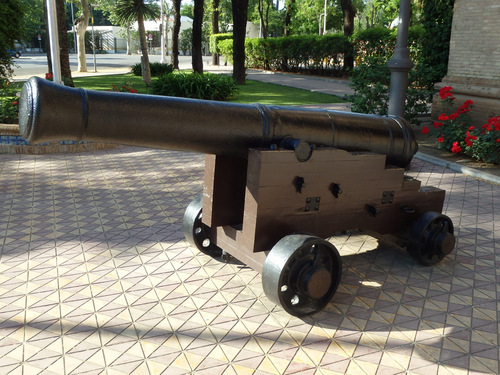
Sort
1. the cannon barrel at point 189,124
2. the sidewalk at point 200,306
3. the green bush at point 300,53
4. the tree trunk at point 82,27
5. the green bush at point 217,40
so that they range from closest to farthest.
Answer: the cannon barrel at point 189,124 < the sidewalk at point 200,306 < the green bush at point 300,53 < the tree trunk at point 82,27 < the green bush at point 217,40

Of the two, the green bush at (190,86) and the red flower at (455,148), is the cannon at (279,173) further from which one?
the green bush at (190,86)

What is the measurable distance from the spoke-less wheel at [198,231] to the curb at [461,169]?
4.54m

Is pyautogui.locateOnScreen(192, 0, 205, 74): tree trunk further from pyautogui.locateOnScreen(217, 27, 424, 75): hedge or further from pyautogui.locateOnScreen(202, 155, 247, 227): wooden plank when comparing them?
pyautogui.locateOnScreen(202, 155, 247, 227): wooden plank

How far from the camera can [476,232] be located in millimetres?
5223

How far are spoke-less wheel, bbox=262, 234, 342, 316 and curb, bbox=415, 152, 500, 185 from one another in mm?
4579

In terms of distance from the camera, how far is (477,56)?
936 centimetres

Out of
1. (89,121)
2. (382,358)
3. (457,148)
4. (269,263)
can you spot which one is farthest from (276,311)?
(457,148)

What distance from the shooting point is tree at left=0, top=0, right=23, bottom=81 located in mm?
13516

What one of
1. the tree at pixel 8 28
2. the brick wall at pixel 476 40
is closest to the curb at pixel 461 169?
the brick wall at pixel 476 40

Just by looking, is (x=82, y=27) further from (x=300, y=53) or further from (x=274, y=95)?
(x=274, y=95)

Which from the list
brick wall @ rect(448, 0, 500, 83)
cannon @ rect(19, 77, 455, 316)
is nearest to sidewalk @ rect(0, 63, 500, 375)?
cannon @ rect(19, 77, 455, 316)

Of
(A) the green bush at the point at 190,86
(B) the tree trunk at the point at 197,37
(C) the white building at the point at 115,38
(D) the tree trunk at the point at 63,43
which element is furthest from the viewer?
(C) the white building at the point at 115,38

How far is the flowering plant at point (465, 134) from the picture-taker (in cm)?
769

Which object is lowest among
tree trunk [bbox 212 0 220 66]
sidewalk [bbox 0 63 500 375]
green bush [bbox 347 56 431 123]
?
sidewalk [bbox 0 63 500 375]
